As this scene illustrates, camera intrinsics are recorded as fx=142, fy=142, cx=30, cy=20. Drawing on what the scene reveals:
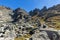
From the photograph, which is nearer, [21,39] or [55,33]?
[55,33]

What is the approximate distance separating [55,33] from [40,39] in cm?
559

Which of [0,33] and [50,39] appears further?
[0,33]

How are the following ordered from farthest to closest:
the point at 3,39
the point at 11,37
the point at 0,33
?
1. the point at 0,33
2. the point at 11,37
3. the point at 3,39

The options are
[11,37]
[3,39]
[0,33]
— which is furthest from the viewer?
[0,33]

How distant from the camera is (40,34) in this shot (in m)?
50.8

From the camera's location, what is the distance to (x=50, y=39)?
4959 centimetres

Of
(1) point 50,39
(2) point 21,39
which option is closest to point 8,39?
(2) point 21,39

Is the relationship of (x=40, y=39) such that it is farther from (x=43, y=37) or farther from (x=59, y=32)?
(x=59, y=32)

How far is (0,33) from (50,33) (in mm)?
28932

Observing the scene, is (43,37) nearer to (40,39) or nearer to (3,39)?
(40,39)

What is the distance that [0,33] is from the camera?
2753 inches

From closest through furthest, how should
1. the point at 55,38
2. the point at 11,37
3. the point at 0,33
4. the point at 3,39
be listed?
1. the point at 55,38
2. the point at 3,39
3. the point at 11,37
4. the point at 0,33

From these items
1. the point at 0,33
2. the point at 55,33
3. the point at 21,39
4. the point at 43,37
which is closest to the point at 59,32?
the point at 55,33

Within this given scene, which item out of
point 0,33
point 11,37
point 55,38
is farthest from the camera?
point 0,33
